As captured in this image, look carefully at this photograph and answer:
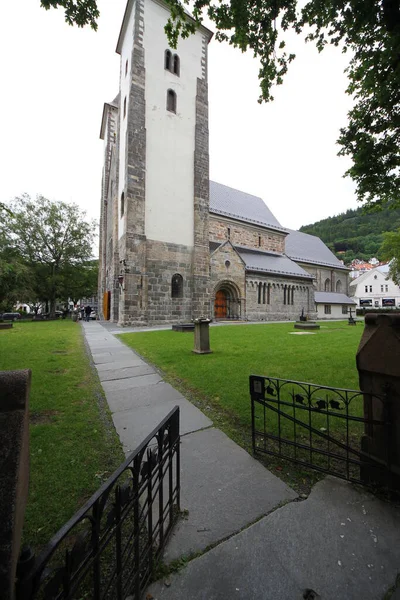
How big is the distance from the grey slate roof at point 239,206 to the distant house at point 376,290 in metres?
45.0

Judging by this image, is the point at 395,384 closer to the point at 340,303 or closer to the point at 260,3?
the point at 260,3

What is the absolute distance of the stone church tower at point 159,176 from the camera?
17.3 metres

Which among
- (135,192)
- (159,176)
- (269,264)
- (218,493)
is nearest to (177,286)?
(135,192)

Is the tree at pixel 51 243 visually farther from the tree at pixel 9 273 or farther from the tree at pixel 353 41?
the tree at pixel 353 41

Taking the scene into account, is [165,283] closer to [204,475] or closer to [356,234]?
[204,475]

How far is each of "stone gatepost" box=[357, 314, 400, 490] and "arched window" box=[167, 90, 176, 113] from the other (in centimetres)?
2247

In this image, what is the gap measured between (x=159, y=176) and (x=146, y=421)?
1853 cm

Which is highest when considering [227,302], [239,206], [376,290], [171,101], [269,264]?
[171,101]

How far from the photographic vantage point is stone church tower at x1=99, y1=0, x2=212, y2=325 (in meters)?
17.3

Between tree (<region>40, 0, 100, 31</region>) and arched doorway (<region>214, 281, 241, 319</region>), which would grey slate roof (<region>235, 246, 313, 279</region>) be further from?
tree (<region>40, 0, 100, 31</region>)

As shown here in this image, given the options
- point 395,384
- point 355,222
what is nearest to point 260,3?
point 395,384

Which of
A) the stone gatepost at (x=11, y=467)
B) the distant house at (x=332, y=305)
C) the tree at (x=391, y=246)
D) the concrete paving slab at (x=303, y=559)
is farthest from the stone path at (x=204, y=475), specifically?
the tree at (x=391, y=246)

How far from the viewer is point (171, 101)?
19344 mm

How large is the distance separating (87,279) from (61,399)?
3389 cm
